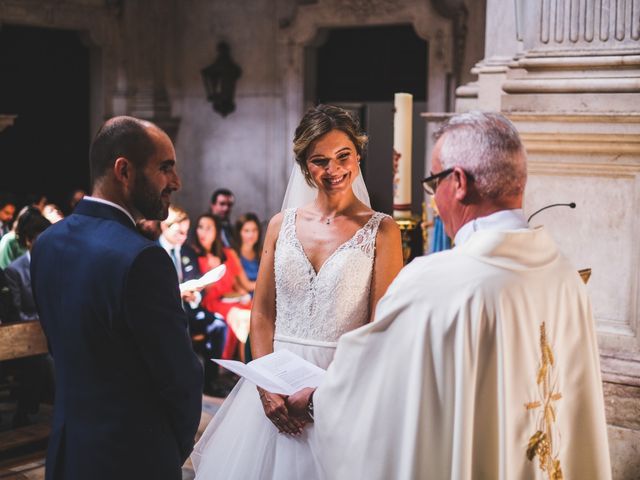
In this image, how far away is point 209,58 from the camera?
10.7m

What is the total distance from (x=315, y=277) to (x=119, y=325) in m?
1.07

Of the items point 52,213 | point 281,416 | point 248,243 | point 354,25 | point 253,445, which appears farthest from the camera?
point 354,25

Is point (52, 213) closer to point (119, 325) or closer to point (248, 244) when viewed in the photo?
point (248, 244)

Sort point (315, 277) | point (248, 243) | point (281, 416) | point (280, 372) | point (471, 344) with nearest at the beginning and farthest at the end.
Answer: point (471, 344), point (280, 372), point (281, 416), point (315, 277), point (248, 243)

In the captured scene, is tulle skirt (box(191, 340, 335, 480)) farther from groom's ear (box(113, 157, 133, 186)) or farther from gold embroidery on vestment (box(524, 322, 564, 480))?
groom's ear (box(113, 157, 133, 186))

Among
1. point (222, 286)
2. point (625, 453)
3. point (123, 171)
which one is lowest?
point (625, 453)

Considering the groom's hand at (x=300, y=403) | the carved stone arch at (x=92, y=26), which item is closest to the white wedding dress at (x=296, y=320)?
the groom's hand at (x=300, y=403)

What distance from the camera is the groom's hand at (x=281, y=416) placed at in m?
2.91

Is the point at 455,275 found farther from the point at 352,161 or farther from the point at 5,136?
the point at 5,136

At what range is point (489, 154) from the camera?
2.04 metres

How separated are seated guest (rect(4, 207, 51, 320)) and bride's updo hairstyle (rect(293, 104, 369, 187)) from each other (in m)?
3.22

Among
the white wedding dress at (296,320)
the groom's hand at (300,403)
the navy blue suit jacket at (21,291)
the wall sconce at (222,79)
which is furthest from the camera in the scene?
the wall sconce at (222,79)

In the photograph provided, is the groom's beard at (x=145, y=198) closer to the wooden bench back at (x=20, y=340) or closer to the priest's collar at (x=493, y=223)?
the priest's collar at (x=493, y=223)

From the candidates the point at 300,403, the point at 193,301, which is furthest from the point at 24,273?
the point at 300,403
